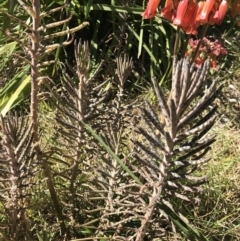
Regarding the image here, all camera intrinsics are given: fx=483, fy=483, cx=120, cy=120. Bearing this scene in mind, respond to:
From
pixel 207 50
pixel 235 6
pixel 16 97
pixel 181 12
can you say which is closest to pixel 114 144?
pixel 181 12

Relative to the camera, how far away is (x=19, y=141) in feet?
3.45

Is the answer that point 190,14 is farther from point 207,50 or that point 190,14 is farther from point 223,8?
point 207,50

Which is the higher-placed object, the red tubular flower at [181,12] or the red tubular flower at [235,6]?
the red tubular flower at [235,6]

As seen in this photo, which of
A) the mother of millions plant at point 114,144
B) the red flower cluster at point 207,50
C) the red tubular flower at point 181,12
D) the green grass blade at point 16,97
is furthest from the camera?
the red flower cluster at point 207,50

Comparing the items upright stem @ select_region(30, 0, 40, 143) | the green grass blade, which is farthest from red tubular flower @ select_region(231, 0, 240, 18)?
the green grass blade

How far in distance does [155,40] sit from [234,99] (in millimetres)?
528

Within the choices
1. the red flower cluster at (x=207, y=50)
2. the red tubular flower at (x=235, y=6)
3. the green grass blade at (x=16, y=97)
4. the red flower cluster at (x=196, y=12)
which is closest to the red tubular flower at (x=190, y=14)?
the red flower cluster at (x=196, y=12)

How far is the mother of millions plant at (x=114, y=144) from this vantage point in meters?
0.84

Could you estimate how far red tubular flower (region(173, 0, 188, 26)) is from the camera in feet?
3.96

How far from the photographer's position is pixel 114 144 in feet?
4.07

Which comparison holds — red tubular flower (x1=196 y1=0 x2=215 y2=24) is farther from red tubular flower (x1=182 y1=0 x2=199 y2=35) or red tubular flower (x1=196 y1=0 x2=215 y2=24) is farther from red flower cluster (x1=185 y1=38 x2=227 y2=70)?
red flower cluster (x1=185 y1=38 x2=227 y2=70)

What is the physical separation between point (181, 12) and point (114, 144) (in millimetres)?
373

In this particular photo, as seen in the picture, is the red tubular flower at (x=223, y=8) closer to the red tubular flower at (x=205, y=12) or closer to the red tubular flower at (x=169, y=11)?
the red tubular flower at (x=205, y=12)

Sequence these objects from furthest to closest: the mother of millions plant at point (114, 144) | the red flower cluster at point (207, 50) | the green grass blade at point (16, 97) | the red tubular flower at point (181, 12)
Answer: the red flower cluster at point (207, 50), the green grass blade at point (16, 97), the red tubular flower at point (181, 12), the mother of millions plant at point (114, 144)
